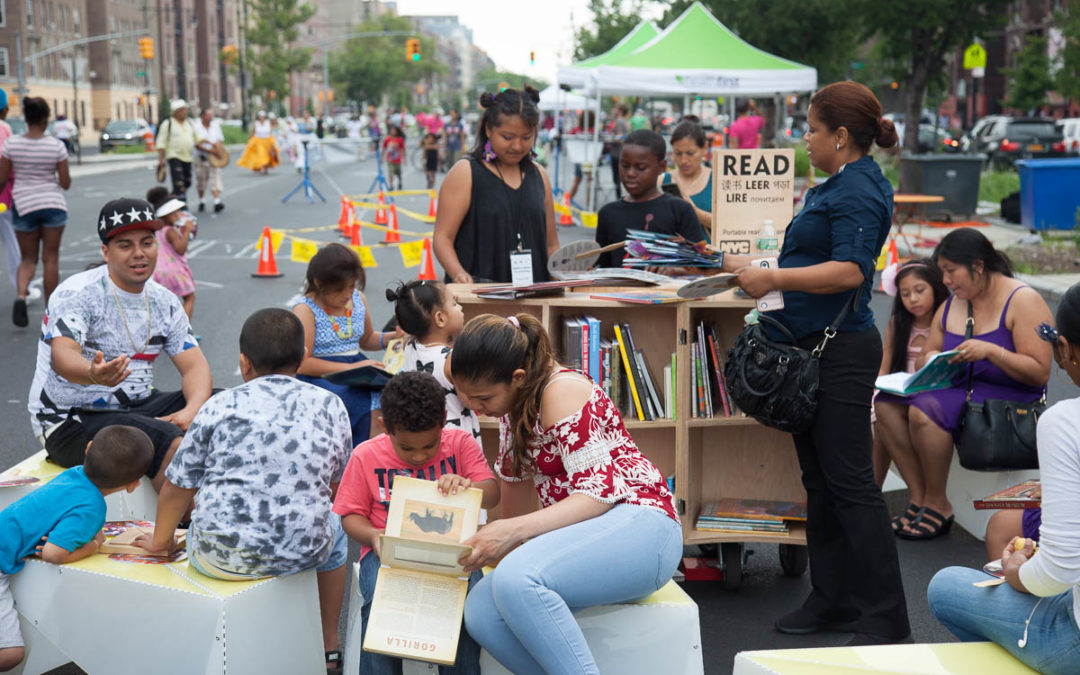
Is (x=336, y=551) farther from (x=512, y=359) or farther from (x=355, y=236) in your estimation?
(x=355, y=236)

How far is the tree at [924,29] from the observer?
28309mm

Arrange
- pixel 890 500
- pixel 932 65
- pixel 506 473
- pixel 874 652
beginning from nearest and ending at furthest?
pixel 874 652
pixel 506 473
pixel 890 500
pixel 932 65

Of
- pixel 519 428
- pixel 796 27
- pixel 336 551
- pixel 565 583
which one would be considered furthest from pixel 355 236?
pixel 796 27

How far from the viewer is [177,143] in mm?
18328

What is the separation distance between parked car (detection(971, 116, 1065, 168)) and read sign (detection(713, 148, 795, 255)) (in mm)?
29239

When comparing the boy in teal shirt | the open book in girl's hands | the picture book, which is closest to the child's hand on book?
the boy in teal shirt

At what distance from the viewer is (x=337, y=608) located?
4.19m

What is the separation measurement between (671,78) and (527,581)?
693 inches

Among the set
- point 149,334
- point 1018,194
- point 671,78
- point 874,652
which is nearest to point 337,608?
point 149,334

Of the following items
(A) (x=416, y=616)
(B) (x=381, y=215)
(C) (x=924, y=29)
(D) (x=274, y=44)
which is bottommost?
(A) (x=416, y=616)

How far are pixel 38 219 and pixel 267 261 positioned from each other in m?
3.96

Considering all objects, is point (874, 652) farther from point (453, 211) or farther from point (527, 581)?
point (453, 211)

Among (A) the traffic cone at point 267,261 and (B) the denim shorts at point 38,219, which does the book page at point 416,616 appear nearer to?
(B) the denim shorts at point 38,219

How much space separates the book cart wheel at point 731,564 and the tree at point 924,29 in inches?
1024
